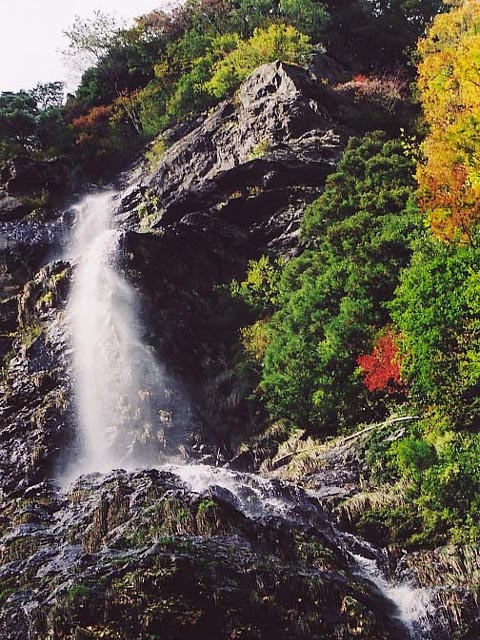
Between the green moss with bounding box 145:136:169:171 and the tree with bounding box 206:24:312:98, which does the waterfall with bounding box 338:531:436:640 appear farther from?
the tree with bounding box 206:24:312:98

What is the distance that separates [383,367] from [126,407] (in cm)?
742

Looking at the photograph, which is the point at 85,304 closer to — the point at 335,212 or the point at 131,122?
the point at 335,212

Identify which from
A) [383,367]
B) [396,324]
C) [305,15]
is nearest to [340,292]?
[396,324]

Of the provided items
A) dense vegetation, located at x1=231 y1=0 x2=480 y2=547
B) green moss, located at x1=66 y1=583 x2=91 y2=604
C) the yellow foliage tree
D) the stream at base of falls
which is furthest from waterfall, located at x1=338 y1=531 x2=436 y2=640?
the yellow foliage tree

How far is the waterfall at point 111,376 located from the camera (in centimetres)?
1684

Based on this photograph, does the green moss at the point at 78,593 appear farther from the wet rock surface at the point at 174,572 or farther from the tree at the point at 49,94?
the tree at the point at 49,94

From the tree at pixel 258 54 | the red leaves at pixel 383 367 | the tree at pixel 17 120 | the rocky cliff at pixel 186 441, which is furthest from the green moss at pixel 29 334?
the tree at pixel 17 120

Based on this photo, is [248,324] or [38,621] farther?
[248,324]

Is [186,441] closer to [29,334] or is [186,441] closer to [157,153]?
[29,334]

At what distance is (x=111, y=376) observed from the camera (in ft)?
60.8

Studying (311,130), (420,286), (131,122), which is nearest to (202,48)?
(131,122)

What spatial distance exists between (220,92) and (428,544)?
83.5 feet

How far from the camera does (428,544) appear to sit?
37.8ft

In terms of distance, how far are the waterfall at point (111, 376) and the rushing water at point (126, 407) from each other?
0.09ft
